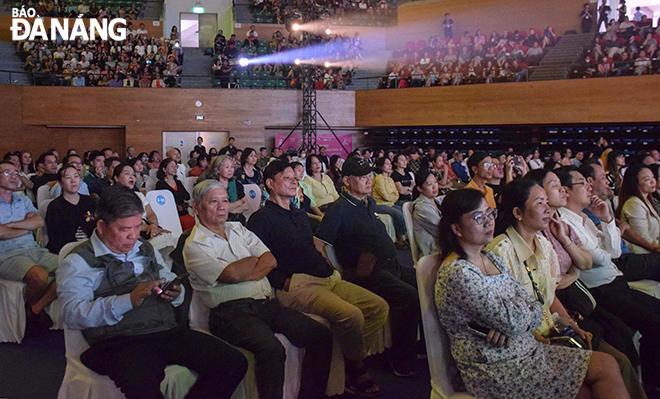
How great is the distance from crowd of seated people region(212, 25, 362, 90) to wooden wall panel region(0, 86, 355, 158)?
358mm

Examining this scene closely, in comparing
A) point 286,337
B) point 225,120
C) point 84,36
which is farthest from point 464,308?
point 84,36

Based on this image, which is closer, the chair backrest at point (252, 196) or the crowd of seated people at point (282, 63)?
the chair backrest at point (252, 196)

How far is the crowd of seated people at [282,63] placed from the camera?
15.1m

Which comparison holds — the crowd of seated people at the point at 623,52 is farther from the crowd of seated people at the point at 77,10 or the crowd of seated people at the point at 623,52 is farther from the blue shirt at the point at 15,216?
the crowd of seated people at the point at 77,10

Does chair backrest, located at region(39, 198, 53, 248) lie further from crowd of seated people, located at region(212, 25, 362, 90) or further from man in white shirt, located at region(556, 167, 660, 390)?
crowd of seated people, located at region(212, 25, 362, 90)

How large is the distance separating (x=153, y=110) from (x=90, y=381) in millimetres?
13180

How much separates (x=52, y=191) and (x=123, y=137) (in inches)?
443

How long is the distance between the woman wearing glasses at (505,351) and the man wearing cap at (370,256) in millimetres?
1127

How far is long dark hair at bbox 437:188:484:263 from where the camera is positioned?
84.7 inches

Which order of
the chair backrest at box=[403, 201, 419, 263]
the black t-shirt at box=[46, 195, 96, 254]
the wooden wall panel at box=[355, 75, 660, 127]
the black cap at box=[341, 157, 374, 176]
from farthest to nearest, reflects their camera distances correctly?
the wooden wall panel at box=[355, 75, 660, 127] → the black t-shirt at box=[46, 195, 96, 254] → the chair backrest at box=[403, 201, 419, 263] → the black cap at box=[341, 157, 374, 176]

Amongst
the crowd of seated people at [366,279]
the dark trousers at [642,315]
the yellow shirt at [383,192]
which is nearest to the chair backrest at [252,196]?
the crowd of seated people at [366,279]

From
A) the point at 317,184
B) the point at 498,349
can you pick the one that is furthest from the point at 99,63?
the point at 498,349

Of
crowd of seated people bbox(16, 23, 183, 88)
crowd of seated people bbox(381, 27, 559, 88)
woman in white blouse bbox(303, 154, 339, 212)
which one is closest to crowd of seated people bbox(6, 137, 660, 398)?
woman in white blouse bbox(303, 154, 339, 212)

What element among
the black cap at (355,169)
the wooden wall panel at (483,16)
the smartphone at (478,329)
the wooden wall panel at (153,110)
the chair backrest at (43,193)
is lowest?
the smartphone at (478,329)
